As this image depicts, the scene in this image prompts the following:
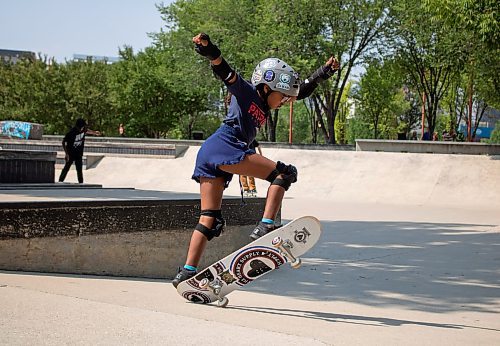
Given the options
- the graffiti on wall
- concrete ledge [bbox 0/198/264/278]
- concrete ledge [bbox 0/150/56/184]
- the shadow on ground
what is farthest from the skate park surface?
the graffiti on wall

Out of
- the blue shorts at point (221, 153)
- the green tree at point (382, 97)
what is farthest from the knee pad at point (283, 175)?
the green tree at point (382, 97)

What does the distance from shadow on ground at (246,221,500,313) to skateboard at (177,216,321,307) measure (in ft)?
3.47

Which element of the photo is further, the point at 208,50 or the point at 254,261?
the point at 254,261

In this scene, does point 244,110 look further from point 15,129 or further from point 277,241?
point 15,129

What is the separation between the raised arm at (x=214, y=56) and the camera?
17.5ft

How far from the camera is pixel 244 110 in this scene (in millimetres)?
5727

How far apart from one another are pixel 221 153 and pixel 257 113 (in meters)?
0.42

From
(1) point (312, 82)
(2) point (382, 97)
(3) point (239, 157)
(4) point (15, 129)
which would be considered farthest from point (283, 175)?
(2) point (382, 97)

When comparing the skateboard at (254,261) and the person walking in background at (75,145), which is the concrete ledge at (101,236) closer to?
the skateboard at (254,261)

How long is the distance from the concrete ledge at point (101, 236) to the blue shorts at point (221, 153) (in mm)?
1790

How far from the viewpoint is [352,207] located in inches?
711

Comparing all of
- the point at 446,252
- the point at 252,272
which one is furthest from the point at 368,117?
the point at 252,272

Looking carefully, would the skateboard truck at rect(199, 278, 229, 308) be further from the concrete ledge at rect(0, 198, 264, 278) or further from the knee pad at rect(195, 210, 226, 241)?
the concrete ledge at rect(0, 198, 264, 278)

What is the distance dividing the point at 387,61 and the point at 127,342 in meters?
43.0
